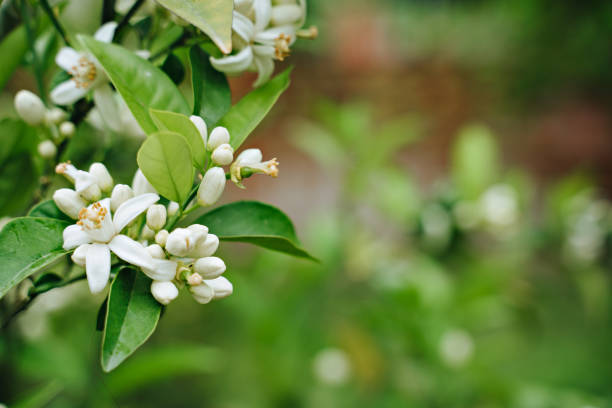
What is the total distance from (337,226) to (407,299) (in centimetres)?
24

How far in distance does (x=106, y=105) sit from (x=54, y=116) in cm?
8

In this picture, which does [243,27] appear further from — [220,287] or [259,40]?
[220,287]

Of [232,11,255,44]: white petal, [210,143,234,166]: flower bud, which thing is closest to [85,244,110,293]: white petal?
[210,143,234,166]: flower bud

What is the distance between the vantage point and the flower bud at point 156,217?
14.1 inches

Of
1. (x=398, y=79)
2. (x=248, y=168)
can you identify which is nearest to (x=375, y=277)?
(x=248, y=168)

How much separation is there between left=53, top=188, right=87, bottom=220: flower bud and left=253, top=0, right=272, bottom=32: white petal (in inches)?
7.9

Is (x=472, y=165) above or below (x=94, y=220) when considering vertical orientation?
above

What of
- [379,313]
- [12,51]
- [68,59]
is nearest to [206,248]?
[68,59]

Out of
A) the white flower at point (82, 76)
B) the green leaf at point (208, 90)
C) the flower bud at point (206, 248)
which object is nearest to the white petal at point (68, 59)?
the white flower at point (82, 76)

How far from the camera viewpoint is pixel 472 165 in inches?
40.1

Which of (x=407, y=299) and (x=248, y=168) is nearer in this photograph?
(x=248, y=168)

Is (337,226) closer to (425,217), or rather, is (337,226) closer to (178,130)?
(425,217)

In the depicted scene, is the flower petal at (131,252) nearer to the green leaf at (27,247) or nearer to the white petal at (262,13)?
the green leaf at (27,247)

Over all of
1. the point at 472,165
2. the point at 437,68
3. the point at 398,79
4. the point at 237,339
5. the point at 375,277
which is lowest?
the point at 237,339
